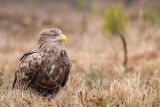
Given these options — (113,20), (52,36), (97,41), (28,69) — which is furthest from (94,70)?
(97,41)

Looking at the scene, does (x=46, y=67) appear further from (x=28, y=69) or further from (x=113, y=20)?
(x=113, y=20)

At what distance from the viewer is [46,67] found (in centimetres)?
514

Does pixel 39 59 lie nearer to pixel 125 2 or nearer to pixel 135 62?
pixel 135 62

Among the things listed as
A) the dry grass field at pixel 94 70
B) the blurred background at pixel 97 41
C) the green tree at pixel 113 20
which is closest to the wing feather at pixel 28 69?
the dry grass field at pixel 94 70

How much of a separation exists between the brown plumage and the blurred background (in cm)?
111

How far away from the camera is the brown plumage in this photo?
5.15 metres

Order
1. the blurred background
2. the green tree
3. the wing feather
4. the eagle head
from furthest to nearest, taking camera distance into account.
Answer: the green tree → the blurred background → the eagle head → the wing feather

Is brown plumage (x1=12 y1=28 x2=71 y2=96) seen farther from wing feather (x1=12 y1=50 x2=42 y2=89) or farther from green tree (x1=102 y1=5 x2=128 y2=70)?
green tree (x1=102 y1=5 x2=128 y2=70)

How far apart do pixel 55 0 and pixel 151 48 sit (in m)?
23.1

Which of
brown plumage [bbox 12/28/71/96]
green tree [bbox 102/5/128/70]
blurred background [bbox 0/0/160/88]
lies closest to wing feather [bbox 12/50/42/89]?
brown plumage [bbox 12/28/71/96]

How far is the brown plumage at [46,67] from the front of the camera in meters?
5.15

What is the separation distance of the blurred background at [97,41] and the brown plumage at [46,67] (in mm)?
1111

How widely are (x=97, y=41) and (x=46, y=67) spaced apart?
11.7 metres

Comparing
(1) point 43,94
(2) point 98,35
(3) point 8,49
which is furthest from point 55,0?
(1) point 43,94
